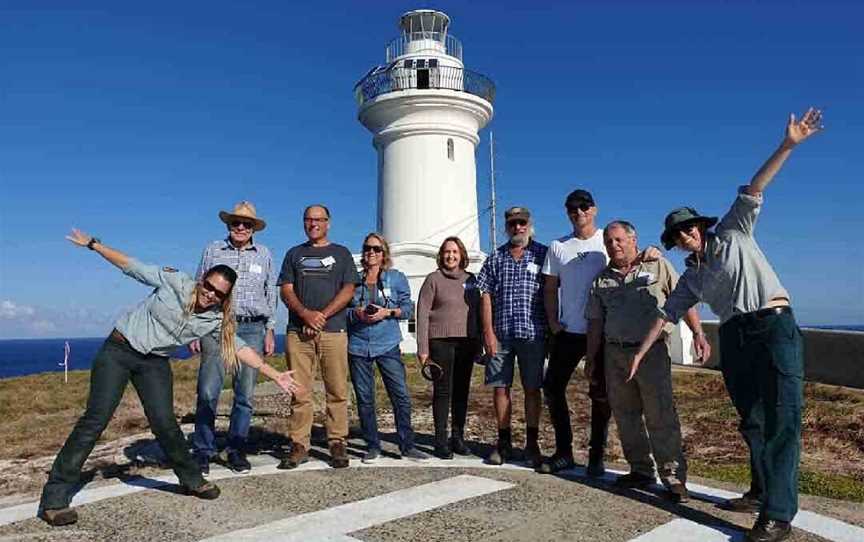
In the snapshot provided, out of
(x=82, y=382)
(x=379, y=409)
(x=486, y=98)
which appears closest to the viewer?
(x=379, y=409)

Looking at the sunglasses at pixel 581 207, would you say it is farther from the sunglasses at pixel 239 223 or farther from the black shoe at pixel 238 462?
the black shoe at pixel 238 462

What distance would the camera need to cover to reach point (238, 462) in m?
4.91

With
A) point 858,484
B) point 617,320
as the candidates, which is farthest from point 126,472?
point 858,484

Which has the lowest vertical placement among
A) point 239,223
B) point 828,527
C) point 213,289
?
point 828,527

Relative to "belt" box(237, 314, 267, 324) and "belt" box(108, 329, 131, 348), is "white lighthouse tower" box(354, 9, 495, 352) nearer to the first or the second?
"belt" box(237, 314, 267, 324)

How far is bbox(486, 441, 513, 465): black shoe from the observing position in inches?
201

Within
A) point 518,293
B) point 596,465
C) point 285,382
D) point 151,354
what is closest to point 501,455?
point 596,465

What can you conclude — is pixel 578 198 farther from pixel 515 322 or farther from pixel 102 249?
pixel 102 249

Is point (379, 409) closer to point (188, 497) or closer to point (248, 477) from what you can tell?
point (248, 477)

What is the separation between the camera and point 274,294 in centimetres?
543

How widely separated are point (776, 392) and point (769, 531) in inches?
28.6

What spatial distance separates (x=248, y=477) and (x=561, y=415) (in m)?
2.42

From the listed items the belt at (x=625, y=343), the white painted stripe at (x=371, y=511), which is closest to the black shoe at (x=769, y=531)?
the belt at (x=625, y=343)

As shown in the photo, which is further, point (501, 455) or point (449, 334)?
point (449, 334)
